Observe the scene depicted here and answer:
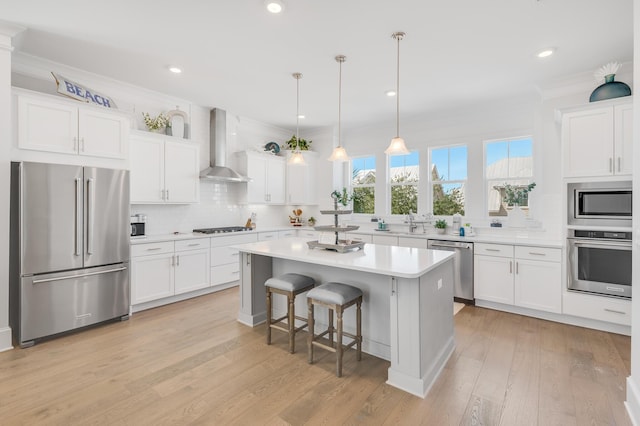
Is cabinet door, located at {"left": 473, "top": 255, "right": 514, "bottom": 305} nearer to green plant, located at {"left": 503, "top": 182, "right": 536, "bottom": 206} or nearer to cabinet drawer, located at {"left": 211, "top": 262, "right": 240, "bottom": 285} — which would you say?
green plant, located at {"left": 503, "top": 182, "right": 536, "bottom": 206}

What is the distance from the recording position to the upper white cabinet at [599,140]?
3105 mm

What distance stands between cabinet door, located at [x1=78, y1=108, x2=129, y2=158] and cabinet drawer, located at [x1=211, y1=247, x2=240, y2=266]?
1772 mm

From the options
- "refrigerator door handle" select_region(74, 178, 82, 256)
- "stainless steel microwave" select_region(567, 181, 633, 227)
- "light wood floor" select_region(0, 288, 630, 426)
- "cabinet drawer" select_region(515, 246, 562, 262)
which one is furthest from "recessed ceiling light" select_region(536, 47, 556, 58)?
"refrigerator door handle" select_region(74, 178, 82, 256)

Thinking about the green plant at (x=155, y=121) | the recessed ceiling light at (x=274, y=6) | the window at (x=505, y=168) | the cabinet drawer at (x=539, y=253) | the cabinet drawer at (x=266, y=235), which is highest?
the recessed ceiling light at (x=274, y=6)

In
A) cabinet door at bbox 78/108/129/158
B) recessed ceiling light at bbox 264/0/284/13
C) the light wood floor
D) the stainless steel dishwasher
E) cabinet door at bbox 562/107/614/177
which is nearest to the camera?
the light wood floor

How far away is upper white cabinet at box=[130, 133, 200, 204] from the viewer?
13.3 ft

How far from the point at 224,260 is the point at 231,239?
13.2 inches

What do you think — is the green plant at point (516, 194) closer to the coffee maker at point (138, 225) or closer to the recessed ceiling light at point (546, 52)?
the recessed ceiling light at point (546, 52)

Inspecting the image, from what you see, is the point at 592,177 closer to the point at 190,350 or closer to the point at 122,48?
the point at 190,350

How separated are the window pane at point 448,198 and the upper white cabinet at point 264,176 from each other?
9.27 feet

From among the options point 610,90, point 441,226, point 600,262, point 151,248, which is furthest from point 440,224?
point 151,248

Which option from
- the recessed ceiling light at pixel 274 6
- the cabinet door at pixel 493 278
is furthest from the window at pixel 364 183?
the recessed ceiling light at pixel 274 6

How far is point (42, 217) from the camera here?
2.94 meters

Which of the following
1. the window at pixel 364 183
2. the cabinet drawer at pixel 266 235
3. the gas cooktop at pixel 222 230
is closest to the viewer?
the gas cooktop at pixel 222 230
